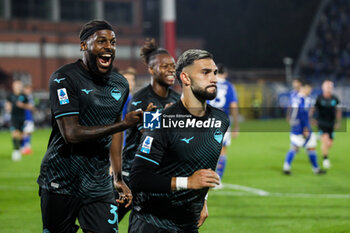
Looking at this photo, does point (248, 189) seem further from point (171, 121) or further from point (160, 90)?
point (171, 121)

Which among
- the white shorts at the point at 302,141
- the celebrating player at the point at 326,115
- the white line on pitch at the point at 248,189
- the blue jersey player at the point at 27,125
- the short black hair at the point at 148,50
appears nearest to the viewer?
the short black hair at the point at 148,50

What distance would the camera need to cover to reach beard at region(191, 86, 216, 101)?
3.48 meters

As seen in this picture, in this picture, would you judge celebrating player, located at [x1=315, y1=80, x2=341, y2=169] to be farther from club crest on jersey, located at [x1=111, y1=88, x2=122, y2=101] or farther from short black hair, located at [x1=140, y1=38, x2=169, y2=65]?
club crest on jersey, located at [x1=111, y1=88, x2=122, y2=101]

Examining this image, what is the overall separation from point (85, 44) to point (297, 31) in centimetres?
5599

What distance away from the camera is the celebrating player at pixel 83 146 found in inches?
153

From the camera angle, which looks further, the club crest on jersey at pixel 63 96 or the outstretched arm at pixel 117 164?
the outstretched arm at pixel 117 164

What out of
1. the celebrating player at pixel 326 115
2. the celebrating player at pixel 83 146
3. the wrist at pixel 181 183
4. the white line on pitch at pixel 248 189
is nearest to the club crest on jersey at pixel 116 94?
the celebrating player at pixel 83 146

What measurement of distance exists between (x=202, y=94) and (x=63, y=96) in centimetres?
106

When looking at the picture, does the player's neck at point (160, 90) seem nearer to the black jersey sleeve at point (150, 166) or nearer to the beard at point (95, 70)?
the beard at point (95, 70)

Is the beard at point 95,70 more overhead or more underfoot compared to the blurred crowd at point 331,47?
more overhead

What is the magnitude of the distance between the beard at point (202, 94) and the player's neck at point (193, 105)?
33mm

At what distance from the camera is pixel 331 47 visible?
49.8 meters

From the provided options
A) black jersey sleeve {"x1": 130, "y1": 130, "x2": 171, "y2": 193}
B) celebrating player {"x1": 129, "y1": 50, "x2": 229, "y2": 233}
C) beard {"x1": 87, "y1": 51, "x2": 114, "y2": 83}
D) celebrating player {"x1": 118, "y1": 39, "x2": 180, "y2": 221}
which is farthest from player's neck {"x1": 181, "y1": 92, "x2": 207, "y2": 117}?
celebrating player {"x1": 118, "y1": 39, "x2": 180, "y2": 221}

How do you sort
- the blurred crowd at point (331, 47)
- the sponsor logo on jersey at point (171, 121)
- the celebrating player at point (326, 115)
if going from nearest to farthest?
1. the sponsor logo on jersey at point (171, 121)
2. the celebrating player at point (326, 115)
3. the blurred crowd at point (331, 47)
